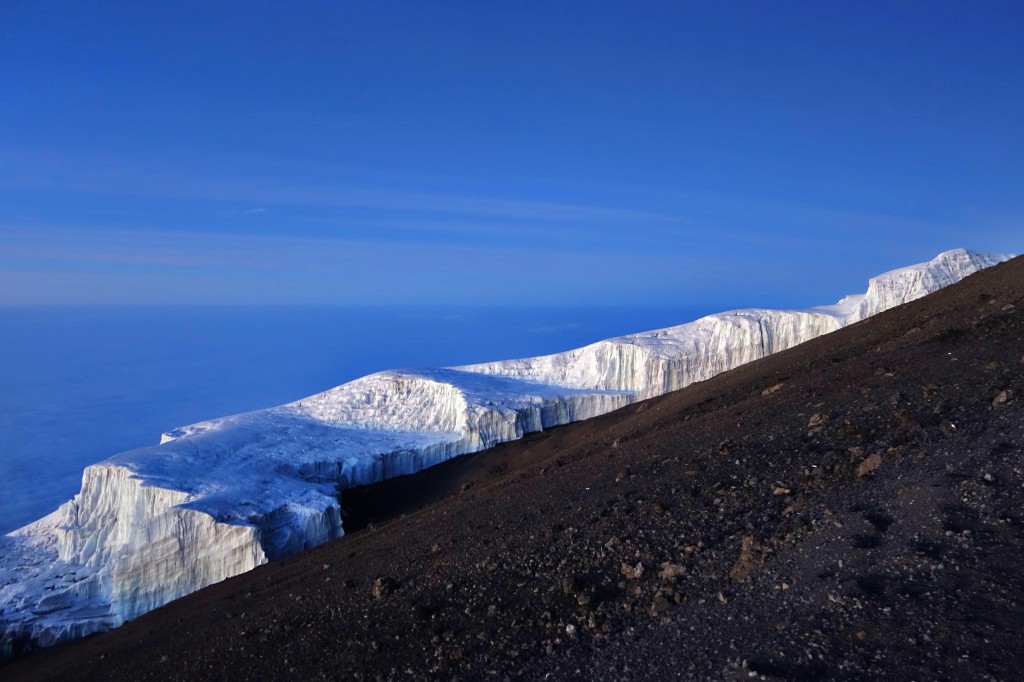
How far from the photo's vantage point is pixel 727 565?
7.46 metres

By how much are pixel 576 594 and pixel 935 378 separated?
297 inches

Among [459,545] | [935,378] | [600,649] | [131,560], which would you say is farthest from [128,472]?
[935,378]

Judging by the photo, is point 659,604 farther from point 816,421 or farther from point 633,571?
point 816,421

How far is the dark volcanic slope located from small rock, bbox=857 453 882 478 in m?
0.02

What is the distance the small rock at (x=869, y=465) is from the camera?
8.75 m

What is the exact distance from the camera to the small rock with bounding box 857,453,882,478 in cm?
875

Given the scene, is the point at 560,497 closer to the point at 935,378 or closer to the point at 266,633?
the point at 266,633

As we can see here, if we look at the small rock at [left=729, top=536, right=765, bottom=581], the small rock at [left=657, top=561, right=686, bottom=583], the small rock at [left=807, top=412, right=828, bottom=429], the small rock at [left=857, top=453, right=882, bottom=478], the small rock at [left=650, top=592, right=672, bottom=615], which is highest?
the small rock at [left=807, top=412, right=828, bottom=429]

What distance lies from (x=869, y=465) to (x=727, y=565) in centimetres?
279

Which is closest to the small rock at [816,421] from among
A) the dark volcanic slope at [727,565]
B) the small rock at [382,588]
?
the dark volcanic slope at [727,565]

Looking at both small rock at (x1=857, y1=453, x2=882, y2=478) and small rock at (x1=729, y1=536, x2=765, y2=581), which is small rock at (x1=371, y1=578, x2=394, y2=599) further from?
small rock at (x1=857, y1=453, x2=882, y2=478)

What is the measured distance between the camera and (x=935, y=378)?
11.2 metres

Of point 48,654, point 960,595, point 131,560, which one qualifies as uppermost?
point 960,595

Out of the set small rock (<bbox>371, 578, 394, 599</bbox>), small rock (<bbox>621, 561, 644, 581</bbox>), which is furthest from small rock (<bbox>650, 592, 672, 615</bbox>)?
small rock (<bbox>371, 578, 394, 599</bbox>)
